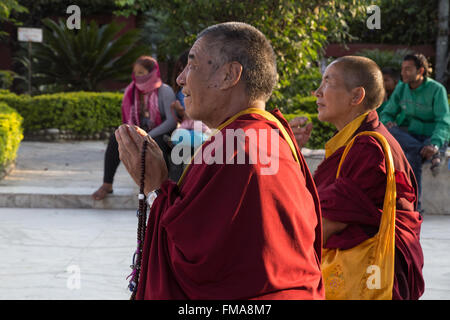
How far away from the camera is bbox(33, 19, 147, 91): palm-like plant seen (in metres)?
16.4

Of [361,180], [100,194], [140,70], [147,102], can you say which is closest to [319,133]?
[147,102]

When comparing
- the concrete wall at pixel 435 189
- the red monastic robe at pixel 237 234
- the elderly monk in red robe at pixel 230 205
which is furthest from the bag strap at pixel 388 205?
the concrete wall at pixel 435 189

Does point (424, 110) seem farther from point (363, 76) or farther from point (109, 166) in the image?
point (363, 76)

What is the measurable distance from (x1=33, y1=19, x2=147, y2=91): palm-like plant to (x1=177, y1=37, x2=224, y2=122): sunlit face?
1452 centimetres

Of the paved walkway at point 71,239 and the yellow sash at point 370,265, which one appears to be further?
the paved walkway at point 71,239

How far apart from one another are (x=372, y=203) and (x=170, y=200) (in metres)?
1.29

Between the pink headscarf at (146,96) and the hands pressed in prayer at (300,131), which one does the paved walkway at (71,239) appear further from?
the hands pressed in prayer at (300,131)

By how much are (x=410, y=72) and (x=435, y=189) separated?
51.6 inches

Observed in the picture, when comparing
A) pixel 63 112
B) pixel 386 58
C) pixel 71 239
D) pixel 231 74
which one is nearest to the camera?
pixel 231 74

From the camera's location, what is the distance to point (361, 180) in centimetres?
298

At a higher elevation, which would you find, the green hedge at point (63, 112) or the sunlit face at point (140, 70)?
the sunlit face at point (140, 70)

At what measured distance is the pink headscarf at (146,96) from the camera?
6.98m

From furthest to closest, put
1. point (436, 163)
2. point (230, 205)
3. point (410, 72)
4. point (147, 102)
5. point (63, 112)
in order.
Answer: point (63, 112)
point (147, 102)
point (436, 163)
point (410, 72)
point (230, 205)

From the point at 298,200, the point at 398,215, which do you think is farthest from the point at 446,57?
the point at 298,200
